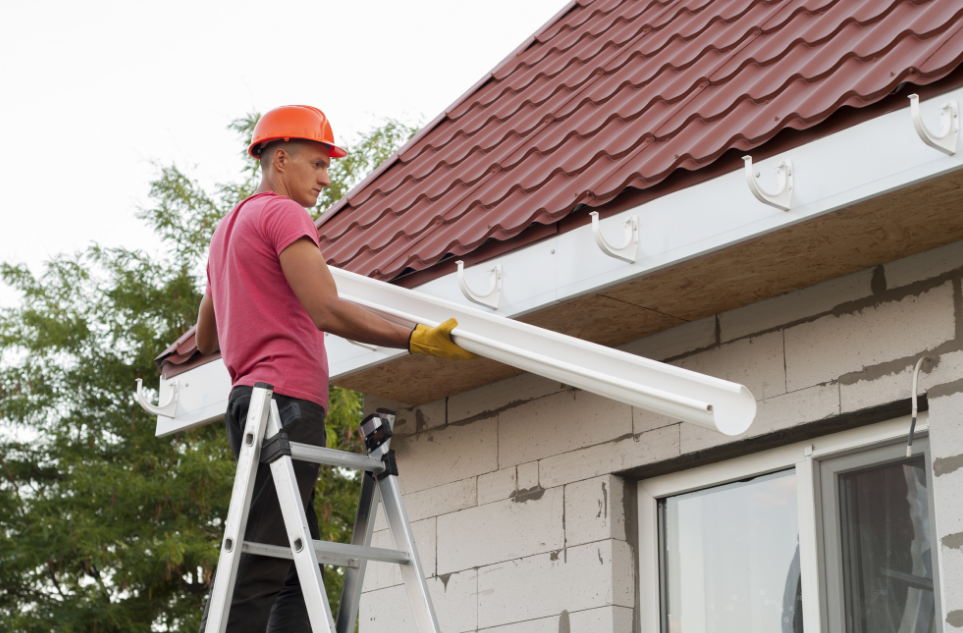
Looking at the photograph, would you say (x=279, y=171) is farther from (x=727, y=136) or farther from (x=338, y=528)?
(x=338, y=528)

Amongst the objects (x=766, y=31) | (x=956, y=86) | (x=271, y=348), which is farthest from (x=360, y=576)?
(x=766, y=31)

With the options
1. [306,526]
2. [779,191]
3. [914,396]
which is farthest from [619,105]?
[306,526]

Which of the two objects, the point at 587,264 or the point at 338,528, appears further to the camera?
the point at 338,528

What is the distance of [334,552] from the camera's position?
2.80m

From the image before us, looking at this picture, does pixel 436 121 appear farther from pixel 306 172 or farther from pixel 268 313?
pixel 268 313

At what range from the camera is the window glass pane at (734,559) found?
12.3 ft

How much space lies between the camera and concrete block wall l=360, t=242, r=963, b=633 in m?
3.43

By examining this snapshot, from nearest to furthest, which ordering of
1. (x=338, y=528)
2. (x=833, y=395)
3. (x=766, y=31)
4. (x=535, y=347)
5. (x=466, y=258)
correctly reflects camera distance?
(x=535, y=347) < (x=833, y=395) < (x=466, y=258) < (x=766, y=31) < (x=338, y=528)

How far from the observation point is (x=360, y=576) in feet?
9.99

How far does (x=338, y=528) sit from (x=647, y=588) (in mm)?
12304

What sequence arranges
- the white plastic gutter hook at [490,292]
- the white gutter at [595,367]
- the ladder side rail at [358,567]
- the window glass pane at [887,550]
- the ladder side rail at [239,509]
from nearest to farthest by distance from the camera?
1. the white gutter at [595,367]
2. the ladder side rail at [239,509]
3. the ladder side rail at [358,567]
4. the window glass pane at [887,550]
5. the white plastic gutter hook at [490,292]

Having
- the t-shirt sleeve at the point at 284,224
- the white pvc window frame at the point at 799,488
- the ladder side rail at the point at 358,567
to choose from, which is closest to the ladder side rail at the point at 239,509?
the ladder side rail at the point at 358,567

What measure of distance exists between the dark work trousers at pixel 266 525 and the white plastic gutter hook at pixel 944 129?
5.81 feet

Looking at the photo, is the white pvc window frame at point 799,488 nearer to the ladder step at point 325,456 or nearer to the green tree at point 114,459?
the ladder step at point 325,456
